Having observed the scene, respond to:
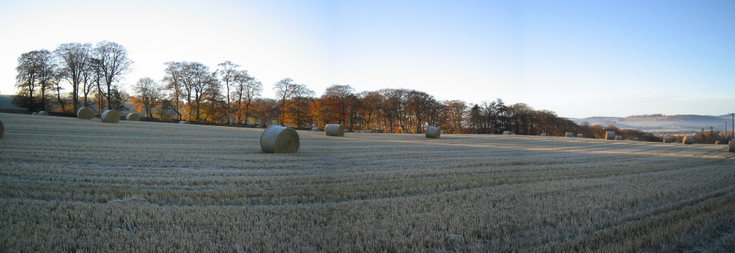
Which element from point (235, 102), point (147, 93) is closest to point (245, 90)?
point (235, 102)

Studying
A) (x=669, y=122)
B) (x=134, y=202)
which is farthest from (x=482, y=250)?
(x=669, y=122)

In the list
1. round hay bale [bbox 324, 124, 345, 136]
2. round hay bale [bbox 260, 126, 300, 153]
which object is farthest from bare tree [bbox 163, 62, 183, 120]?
round hay bale [bbox 260, 126, 300, 153]

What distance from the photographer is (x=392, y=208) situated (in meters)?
3.75

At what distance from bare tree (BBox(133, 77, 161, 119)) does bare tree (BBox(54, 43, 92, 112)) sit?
28.5 ft

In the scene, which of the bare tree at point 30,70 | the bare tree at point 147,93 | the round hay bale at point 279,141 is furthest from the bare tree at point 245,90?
the round hay bale at point 279,141

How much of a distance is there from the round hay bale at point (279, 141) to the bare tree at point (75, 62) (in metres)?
39.8

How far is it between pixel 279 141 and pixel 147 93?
48890 millimetres

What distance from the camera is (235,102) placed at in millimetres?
47031

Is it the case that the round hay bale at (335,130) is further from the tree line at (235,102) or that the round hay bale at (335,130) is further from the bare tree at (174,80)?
the bare tree at (174,80)

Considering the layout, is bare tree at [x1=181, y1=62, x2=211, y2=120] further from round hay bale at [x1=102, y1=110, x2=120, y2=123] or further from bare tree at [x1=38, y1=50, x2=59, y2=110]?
round hay bale at [x1=102, y1=110, x2=120, y2=123]

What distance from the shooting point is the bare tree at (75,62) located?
39.3 metres

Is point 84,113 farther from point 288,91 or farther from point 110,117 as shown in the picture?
point 288,91

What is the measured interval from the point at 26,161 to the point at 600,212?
30.7 feet

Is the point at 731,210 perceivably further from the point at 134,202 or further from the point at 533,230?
the point at 134,202
